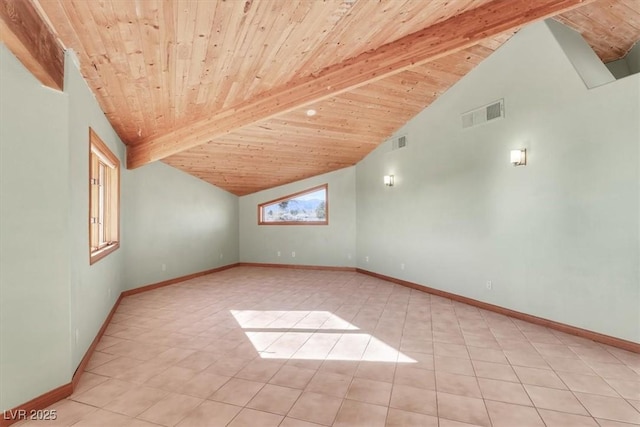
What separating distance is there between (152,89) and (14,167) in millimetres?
1470

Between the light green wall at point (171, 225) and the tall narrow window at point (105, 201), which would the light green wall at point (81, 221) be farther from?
the light green wall at point (171, 225)

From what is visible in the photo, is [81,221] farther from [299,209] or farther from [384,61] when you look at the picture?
[299,209]

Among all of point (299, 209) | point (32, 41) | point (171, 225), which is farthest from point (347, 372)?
point (299, 209)

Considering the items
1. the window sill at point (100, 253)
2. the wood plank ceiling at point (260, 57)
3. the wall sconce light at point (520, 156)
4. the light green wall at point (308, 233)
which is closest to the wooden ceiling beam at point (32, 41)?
the wood plank ceiling at point (260, 57)

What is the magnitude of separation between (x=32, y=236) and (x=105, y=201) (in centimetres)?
270

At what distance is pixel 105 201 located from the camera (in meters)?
4.61

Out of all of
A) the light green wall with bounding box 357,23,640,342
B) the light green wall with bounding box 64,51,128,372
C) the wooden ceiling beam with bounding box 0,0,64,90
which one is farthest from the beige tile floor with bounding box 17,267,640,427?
the wooden ceiling beam with bounding box 0,0,64,90

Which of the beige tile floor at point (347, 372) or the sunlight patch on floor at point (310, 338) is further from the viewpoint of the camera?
the sunlight patch on floor at point (310, 338)

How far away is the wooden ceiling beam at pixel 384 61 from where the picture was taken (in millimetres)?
2943

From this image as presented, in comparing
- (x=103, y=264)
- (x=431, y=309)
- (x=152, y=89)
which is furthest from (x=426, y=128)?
(x=103, y=264)

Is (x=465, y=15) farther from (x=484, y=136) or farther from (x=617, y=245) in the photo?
(x=617, y=245)

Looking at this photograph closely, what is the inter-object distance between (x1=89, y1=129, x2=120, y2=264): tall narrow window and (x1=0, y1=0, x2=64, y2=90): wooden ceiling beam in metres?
1.51

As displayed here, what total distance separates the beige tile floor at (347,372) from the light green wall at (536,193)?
0.47 m

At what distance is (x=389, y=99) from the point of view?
16.3 ft
